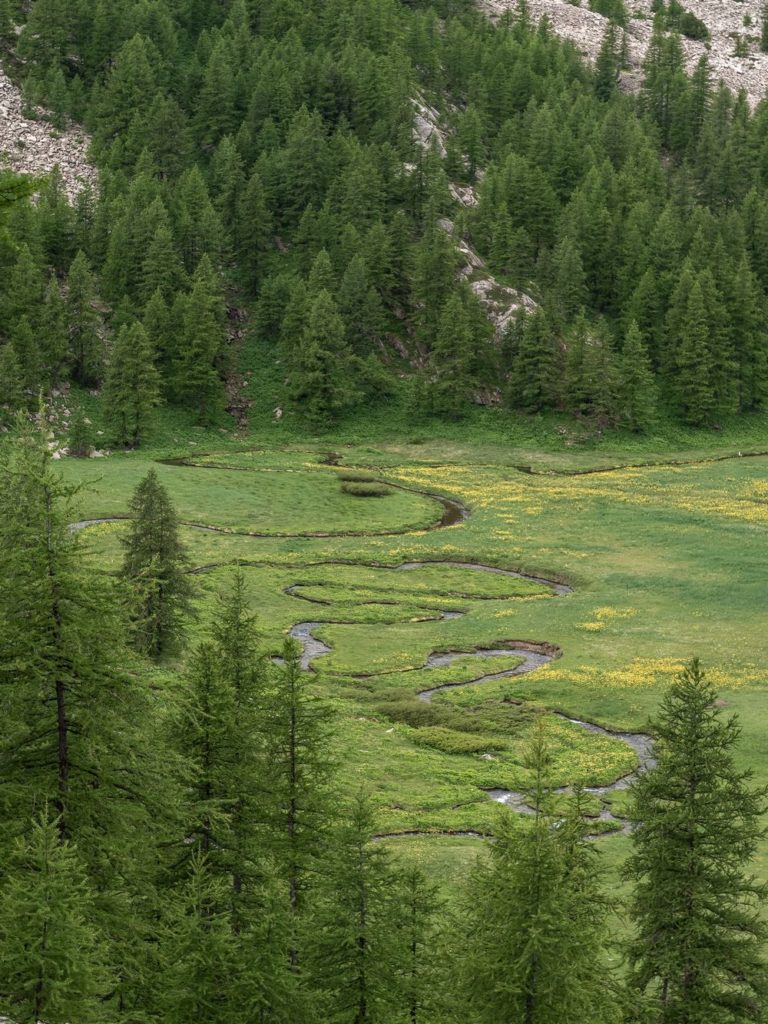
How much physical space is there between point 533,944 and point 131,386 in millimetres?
101617

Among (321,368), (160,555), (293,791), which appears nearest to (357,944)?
(293,791)

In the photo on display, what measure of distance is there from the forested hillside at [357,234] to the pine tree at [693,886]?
9588 cm

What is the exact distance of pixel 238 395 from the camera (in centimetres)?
13075

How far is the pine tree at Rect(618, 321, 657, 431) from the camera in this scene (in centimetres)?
Answer: 12600

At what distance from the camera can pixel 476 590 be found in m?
73.2

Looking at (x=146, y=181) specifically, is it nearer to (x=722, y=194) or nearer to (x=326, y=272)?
(x=326, y=272)

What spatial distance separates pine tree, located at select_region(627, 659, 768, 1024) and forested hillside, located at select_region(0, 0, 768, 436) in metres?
95.9

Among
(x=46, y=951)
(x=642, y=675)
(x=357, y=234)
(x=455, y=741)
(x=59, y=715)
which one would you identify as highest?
(x=357, y=234)

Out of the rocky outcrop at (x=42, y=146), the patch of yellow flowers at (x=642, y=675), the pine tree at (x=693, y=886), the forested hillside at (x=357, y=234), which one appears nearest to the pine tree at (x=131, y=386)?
the forested hillside at (x=357, y=234)

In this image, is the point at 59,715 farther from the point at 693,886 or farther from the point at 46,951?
the point at 693,886

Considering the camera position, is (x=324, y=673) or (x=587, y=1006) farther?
(x=324, y=673)

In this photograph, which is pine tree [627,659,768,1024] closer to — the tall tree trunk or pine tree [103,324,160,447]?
the tall tree trunk

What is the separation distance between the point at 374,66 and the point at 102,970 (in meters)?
167

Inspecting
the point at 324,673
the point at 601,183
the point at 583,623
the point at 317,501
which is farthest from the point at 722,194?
the point at 324,673
